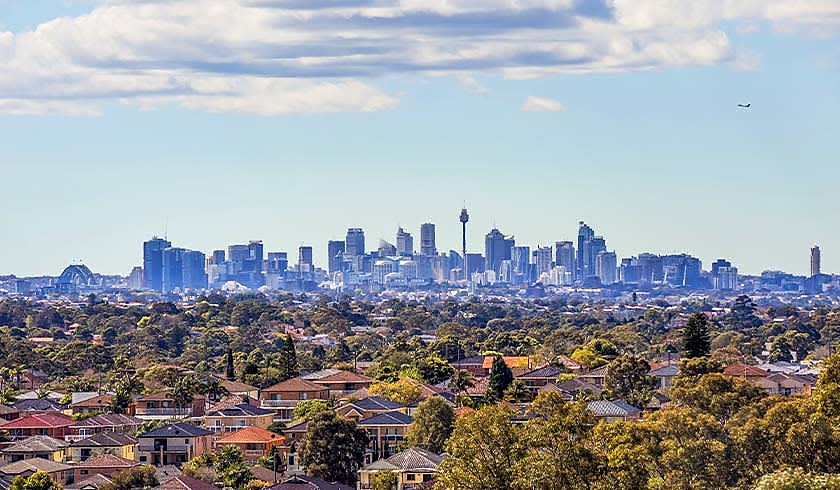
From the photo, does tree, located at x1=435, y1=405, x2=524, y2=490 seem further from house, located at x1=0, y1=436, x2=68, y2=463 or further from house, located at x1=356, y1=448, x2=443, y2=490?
house, located at x1=0, y1=436, x2=68, y2=463

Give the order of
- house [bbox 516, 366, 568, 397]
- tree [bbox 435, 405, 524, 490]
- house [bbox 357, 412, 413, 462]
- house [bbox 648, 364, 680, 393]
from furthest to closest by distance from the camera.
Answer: house [bbox 516, 366, 568, 397]
house [bbox 648, 364, 680, 393]
house [bbox 357, 412, 413, 462]
tree [bbox 435, 405, 524, 490]

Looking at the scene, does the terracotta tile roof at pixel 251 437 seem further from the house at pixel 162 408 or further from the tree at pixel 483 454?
the tree at pixel 483 454

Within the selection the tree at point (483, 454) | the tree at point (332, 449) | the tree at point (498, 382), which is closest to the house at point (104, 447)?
the tree at point (332, 449)

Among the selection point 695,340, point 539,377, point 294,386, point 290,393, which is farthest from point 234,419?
point 539,377

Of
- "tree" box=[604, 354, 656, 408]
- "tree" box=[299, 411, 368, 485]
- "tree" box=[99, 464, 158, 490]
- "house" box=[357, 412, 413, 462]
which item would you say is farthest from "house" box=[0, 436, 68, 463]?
"tree" box=[604, 354, 656, 408]

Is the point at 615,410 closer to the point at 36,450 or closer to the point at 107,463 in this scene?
the point at 107,463
